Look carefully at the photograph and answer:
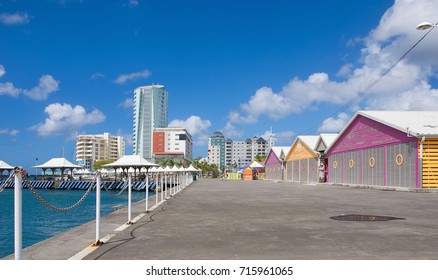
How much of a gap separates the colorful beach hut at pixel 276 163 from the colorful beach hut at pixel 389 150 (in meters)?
25.9

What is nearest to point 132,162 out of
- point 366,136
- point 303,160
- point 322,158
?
point 303,160

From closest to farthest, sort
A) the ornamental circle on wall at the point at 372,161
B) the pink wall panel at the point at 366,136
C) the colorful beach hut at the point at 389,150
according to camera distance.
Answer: the colorful beach hut at the point at 389,150 → the pink wall panel at the point at 366,136 → the ornamental circle on wall at the point at 372,161

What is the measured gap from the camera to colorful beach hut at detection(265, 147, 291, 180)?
227 ft

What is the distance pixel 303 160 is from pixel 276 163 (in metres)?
19.2

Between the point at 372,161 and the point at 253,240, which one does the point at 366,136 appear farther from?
the point at 253,240

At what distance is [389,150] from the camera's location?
31.1 m

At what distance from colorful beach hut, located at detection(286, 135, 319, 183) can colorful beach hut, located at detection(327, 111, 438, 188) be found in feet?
25.9

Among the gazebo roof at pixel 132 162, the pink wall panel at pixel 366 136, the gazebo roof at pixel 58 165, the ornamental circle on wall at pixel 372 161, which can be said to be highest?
the pink wall panel at pixel 366 136

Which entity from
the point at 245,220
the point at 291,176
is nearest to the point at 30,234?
the point at 245,220

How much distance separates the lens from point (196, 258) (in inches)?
236

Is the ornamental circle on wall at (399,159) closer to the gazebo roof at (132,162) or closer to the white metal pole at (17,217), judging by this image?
the white metal pole at (17,217)

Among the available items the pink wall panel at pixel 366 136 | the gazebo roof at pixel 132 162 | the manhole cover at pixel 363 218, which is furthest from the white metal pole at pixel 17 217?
Result: the gazebo roof at pixel 132 162

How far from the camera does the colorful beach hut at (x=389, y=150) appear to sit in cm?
2764
